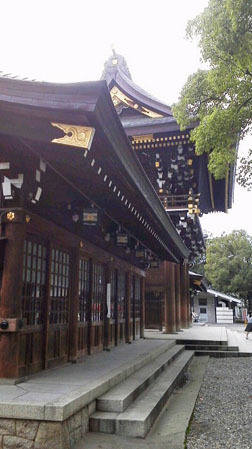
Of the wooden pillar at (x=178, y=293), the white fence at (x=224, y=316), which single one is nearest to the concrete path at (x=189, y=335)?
the wooden pillar at (x=178, y=293)

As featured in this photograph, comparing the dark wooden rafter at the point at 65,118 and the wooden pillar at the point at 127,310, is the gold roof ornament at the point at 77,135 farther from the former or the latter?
the wooden pillar at the point at 127,310

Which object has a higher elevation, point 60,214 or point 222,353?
point 60,214

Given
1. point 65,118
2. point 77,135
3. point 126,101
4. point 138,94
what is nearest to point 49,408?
point 77,135

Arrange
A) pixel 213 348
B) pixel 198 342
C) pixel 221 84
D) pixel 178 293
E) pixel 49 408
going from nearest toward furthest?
pixel 49 408
pixel 221 84
pixel 213 348
pixel 198 342
pixel 178 293

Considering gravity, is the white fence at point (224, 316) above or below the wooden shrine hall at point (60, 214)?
below

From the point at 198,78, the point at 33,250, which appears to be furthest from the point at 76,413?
the point at 198,78

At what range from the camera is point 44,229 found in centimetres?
616

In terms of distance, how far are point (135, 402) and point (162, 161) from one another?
11.1 metres

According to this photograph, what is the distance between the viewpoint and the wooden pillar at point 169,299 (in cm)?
1667

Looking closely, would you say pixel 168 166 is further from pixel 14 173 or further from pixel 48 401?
pixel 48 401

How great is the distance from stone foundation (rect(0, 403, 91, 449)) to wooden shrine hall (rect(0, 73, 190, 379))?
1.01 meters

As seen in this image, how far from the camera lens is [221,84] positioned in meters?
8.32

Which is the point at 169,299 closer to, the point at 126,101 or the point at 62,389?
the point at 126,101

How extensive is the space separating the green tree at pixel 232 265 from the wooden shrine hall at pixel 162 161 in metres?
25.6
